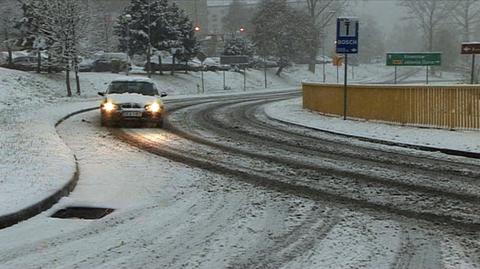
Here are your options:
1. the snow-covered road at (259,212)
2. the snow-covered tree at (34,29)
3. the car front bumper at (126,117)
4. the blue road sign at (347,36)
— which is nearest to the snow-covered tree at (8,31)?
the snow-covered tree at (34,29)

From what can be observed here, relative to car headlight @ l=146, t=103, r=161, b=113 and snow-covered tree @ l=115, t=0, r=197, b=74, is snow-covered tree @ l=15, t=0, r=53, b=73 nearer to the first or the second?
snow-covered tree @ l=115, t=0, r=197, b=74

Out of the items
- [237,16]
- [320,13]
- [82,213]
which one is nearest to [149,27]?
[320,13]

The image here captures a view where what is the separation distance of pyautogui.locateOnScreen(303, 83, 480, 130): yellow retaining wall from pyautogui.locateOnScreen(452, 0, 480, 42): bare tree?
235ft

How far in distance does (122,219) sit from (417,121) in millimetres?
11742

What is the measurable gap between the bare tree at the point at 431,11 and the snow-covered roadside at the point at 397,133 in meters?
70.9

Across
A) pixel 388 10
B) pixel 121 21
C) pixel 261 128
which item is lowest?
pixel 261 128

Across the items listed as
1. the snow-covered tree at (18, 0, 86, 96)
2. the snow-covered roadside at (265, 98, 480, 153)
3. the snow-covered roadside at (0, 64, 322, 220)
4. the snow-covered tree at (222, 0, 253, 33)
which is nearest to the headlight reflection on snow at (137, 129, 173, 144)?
the snow-covered roadside at (0, 64, 322, 220)

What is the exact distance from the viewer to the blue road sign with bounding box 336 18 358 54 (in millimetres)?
17812

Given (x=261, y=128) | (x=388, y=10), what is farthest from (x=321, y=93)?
(x=388, y=10)

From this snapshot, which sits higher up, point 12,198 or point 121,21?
point 121,21

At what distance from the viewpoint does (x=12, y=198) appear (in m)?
6.87

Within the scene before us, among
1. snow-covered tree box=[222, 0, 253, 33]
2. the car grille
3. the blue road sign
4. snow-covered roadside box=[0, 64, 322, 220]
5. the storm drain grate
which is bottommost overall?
the storm drain grate

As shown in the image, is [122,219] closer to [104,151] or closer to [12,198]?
[12,198]

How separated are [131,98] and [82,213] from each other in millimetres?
10154
